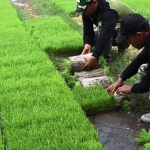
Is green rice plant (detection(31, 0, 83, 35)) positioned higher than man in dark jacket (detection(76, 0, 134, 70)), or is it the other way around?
man in dark jacket (detection(76, 0, 134, 70))

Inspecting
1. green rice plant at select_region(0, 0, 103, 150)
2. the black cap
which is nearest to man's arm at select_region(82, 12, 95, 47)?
green rice plant at select_region(0, 0, 103, 150)

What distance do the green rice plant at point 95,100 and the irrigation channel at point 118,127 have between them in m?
0.09

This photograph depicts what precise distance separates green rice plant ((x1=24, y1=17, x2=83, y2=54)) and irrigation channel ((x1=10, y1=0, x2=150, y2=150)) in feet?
7.22

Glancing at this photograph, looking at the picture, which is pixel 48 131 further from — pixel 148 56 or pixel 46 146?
pixel 148 56

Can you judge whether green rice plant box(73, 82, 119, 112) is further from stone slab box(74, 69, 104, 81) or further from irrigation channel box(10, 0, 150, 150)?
stone slab box(74, 69, 104, 81)

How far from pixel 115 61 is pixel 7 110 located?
2.34 metres

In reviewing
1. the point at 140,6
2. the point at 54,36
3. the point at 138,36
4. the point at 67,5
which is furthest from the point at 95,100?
the point at 67,5

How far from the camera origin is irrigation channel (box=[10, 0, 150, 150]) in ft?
10.3

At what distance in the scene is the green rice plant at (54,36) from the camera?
5672 millimetres

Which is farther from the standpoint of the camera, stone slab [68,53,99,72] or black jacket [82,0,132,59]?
stone slab [68,53,99,72]

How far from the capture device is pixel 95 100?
3730mm

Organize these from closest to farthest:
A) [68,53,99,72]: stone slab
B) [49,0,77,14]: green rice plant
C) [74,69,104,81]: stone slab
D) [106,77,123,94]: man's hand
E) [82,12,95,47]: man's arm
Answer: [106,77,123,94]: man's hand → [74,69,104,81]: stone slab → [68,53,99,72]: stone slab → [82,12,95,47]: man's arm → [49,0,77,14]: green rice plant

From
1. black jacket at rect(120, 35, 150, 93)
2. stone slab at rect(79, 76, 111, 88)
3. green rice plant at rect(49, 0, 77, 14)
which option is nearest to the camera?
black jacket at rect(120, 35, 150, 93)

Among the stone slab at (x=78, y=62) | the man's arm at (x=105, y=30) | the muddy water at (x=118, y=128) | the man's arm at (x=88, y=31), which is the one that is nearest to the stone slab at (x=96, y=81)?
the man's arm at (x=105, y=30)
